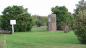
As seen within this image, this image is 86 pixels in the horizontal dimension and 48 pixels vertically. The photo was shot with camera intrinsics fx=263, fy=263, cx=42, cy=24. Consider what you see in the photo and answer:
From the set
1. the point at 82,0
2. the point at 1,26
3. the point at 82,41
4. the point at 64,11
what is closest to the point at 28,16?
the point at 1,26

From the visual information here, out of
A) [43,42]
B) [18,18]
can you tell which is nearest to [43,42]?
[43,42]

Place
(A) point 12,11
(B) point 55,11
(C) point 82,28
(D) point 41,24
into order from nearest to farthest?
(C) point 82,28, (A) point 12,11, (B) point 55,11, (D) point 41,24

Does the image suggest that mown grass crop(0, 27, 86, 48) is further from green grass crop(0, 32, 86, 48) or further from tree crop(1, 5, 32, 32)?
tree crop(1, 5, 32, 32)

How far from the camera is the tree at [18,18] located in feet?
157

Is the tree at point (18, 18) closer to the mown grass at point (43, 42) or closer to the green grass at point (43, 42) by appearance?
the mown grass at point (43, 42)

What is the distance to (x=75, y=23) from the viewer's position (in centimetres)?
2008

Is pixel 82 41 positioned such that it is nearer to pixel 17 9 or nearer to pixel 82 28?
pixel 82 28

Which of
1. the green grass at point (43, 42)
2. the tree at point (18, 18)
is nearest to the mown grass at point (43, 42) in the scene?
the green grass at point (43, 42)

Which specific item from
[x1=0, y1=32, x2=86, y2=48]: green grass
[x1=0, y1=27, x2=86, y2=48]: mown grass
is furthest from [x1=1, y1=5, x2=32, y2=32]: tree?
[x1=0, y1=32, x2=86, y2=48]: green grass

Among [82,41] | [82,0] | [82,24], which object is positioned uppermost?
[82,0]

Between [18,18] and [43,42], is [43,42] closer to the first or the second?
[43,42]

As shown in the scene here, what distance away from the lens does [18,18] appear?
4828 cm

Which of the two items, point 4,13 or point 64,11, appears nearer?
point 4,13

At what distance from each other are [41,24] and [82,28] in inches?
2103
